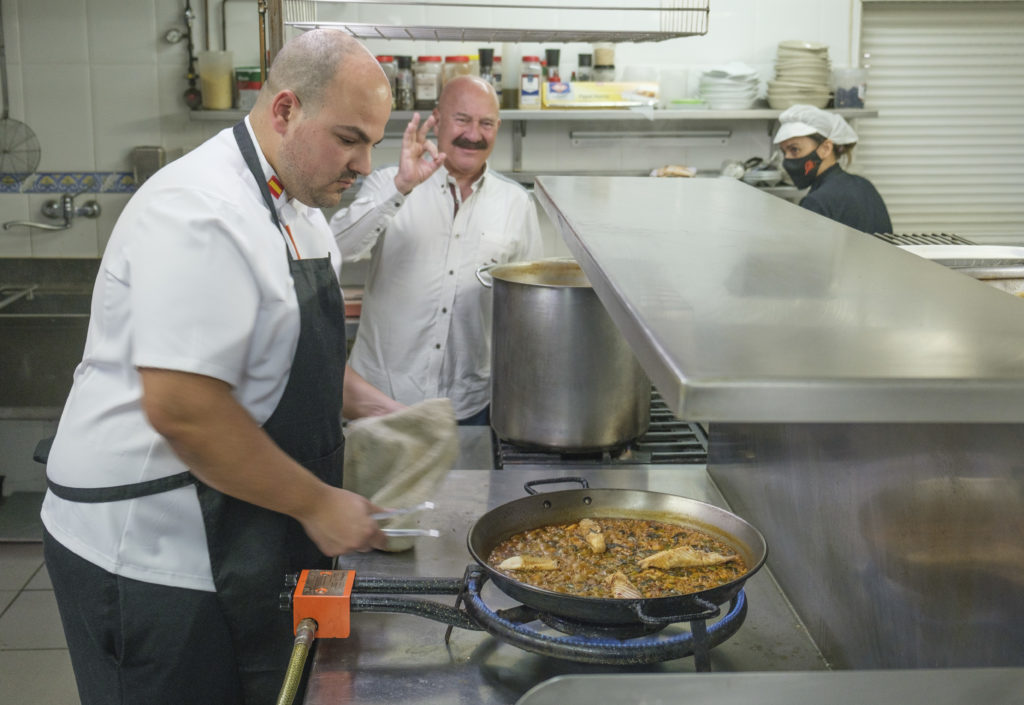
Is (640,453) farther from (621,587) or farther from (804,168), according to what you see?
(804,168)

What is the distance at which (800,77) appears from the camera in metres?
4.49

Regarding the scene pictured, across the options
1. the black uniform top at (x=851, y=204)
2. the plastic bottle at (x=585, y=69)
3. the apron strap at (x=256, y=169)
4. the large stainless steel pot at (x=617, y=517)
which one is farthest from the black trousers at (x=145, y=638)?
the plastic bottle at (x=585, y=69)

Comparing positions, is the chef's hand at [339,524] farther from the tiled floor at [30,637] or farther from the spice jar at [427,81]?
the spice jar at [427,81]

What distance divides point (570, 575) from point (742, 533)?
0.28 meters

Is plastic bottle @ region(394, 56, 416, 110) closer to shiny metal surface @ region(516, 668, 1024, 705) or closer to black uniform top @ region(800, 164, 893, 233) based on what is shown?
black uniform top @ region(800, 164, 893, 233)

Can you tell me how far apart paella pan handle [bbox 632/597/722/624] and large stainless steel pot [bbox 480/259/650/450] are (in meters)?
0.85

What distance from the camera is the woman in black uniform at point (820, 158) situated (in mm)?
3951

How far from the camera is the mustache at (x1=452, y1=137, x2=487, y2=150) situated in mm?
3178

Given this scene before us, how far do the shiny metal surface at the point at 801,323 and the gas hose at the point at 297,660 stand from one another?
0.58m

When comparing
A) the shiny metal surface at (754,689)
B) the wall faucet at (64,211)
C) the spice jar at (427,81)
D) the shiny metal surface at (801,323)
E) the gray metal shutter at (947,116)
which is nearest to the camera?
the shiny metal surface at (801,323)

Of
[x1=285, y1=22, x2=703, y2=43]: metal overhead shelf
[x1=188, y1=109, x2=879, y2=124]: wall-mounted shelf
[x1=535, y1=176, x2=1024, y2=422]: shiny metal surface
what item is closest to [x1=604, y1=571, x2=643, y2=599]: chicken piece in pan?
Answer: [x1=535, y1=176, x2=1024, y2=422]: shiny metal surface

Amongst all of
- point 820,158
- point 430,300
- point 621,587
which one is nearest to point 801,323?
point 621,587

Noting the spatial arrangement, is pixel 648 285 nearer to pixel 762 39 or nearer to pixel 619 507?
pixel 619 507

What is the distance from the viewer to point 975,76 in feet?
16.3
